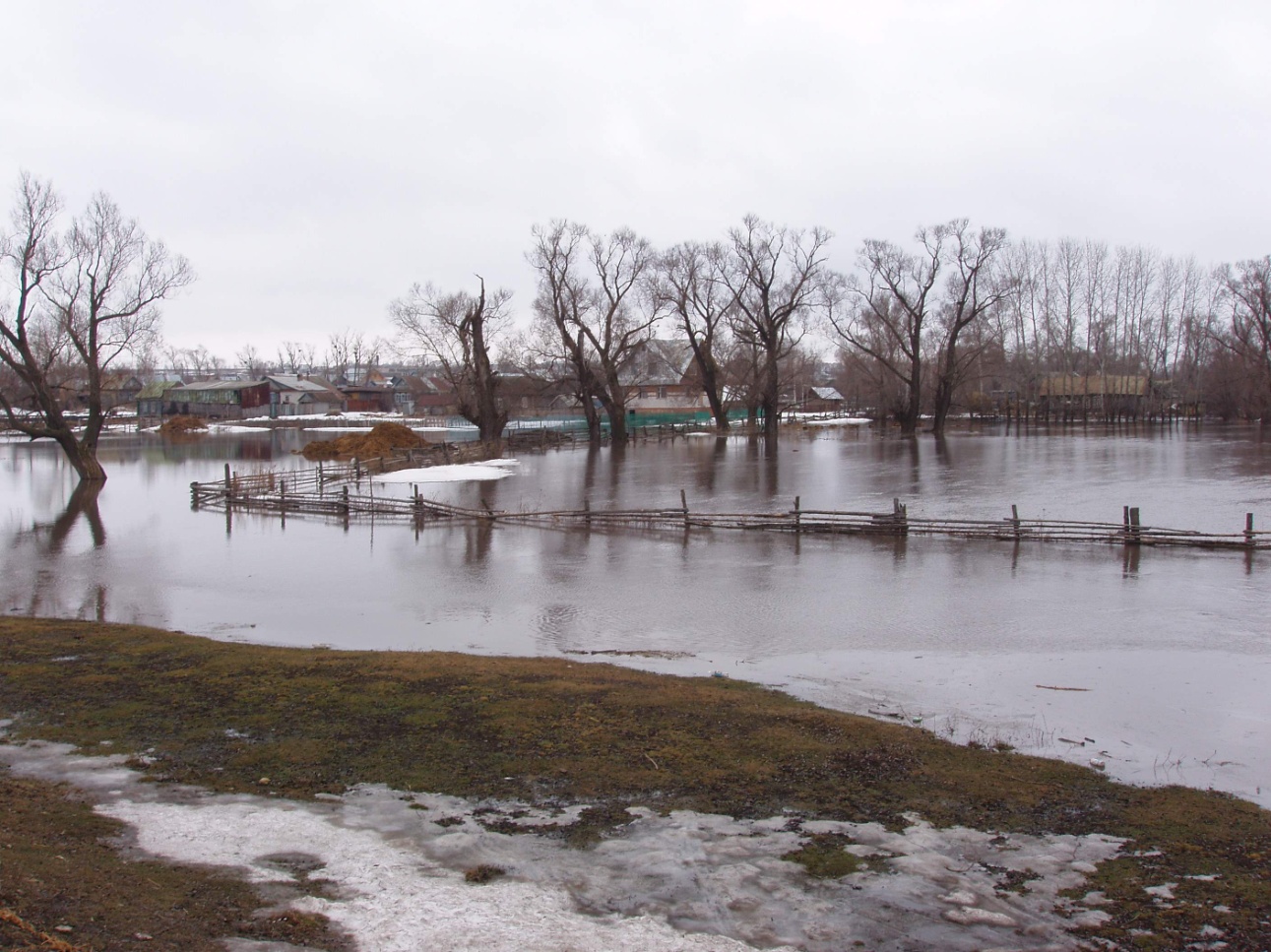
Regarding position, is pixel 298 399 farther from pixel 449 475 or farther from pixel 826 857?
pixel 826 857

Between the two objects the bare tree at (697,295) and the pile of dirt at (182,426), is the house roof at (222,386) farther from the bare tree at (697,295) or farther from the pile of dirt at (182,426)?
the bare tree at (697,295)

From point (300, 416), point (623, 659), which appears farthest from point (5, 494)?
point (300, 416)

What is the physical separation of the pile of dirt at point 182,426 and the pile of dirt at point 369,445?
147 feet

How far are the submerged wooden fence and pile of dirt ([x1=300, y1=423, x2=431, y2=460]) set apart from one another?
40.1 feet

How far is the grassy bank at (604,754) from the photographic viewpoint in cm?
702

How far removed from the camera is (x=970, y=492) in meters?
34.5

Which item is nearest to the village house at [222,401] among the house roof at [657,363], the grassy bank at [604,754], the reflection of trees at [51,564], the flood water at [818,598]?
the house roof at [657,363]

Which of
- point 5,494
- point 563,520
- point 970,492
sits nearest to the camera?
point 563,520

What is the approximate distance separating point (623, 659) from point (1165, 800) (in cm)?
760

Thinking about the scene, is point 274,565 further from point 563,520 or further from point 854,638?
point 854,638

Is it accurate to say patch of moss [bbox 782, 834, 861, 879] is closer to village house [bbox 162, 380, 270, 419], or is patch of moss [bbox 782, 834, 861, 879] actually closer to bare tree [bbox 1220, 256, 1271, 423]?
bare tree [bbox 1220, 256, 1271, 423]

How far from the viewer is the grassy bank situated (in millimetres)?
7020

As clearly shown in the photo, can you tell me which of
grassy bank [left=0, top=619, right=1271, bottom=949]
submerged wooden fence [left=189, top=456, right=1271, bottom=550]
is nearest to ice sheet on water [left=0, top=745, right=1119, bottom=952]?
grassy bank [left=0, top=619, right=1271, bottom=949]

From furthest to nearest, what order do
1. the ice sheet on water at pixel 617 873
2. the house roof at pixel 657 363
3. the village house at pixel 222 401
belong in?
the village house at pixel 222 401, the house roof at pixel 657 363, the ice sheet on water at pixel 617 873
